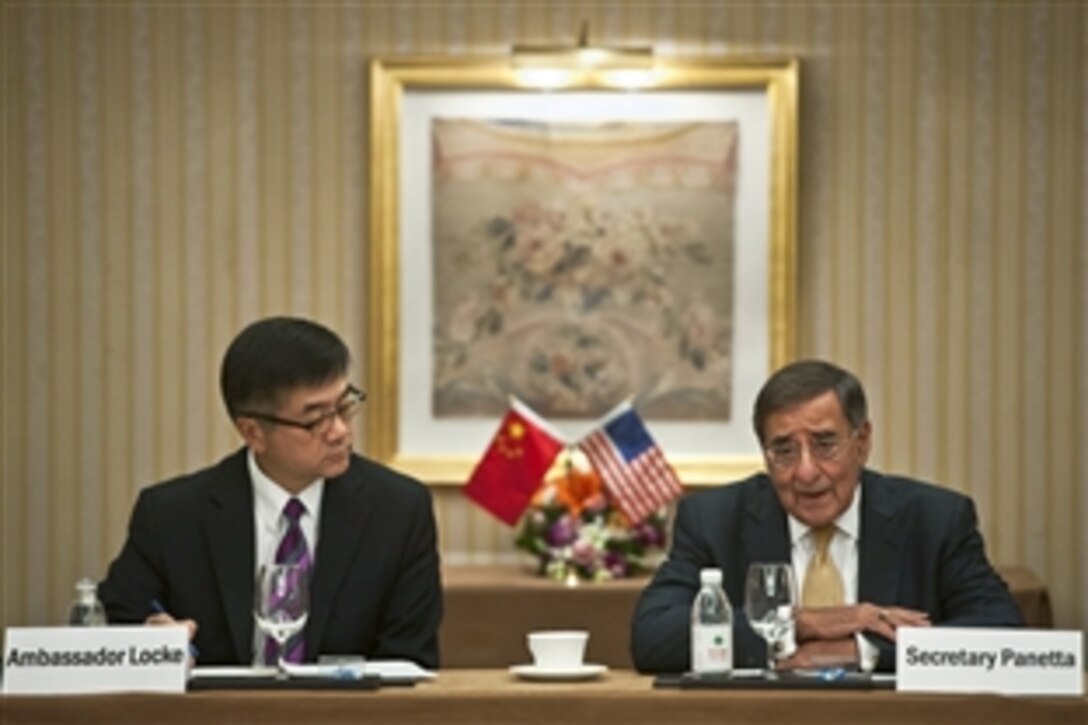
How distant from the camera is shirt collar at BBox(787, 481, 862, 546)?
5008mm

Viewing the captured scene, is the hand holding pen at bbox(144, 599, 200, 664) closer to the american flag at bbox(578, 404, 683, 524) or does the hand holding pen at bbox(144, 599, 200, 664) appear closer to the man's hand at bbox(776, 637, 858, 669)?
the man's hand at bbox(776, 637, 858, 669)

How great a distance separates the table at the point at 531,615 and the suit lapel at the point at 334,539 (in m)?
2.11

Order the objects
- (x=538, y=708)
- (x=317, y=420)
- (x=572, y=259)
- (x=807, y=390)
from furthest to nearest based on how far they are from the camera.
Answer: (x=572, y=259) < (x=807, y=390) < (x=317, y=420) < (x=538, y=708)

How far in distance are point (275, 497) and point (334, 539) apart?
6.5 inches

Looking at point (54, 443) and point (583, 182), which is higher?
point (583, 182)

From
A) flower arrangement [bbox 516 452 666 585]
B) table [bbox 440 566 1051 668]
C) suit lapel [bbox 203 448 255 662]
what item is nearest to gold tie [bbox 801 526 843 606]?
suit lapel [bbox 203 448 255 662]

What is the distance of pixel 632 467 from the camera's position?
7305 millimetres

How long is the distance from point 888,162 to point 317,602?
3348 millimetres

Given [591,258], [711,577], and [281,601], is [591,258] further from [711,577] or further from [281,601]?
[281,601]

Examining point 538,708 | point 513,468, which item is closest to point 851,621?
point 538,708

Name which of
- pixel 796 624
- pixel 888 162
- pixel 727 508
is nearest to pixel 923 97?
pixel 888 162

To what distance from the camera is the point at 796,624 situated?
462cm

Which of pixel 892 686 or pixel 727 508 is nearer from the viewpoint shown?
pixel 892 686

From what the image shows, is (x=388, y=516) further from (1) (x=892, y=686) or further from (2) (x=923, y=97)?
(2) (x=923, y=97)
